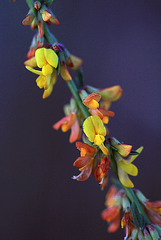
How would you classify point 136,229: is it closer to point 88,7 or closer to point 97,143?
point 97,143

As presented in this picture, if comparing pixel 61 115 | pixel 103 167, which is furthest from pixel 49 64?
pixel 61 115

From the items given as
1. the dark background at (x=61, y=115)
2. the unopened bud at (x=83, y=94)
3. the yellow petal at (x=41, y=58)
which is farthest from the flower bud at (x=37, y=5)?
the dark background at (x=61, y=115)

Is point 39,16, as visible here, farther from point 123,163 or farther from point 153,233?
point 153,233

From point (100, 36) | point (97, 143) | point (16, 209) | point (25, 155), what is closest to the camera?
point (97, 143)

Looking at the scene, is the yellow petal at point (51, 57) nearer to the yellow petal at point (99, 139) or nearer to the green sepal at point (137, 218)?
the yellow petal at point (99, 139)

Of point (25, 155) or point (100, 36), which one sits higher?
point (100, 36)

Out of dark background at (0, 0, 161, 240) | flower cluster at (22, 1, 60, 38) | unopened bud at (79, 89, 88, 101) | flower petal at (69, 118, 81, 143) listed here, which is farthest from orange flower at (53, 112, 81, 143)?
dark background at (0, 0, 161, 240)

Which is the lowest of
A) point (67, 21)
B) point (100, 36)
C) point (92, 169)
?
point (92, 169)

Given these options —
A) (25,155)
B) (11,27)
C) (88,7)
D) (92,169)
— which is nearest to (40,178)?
(25,155)
